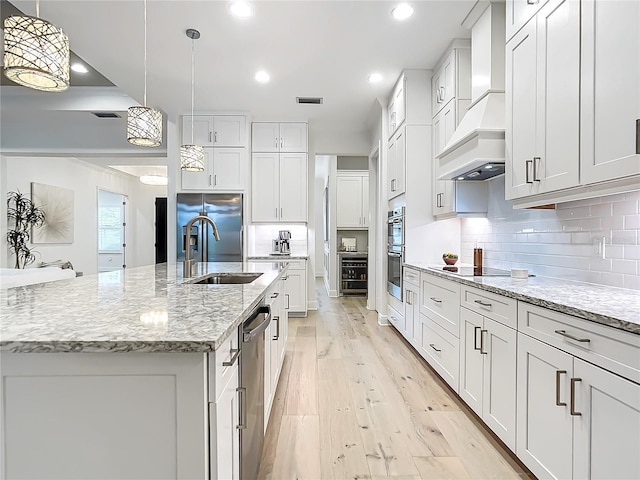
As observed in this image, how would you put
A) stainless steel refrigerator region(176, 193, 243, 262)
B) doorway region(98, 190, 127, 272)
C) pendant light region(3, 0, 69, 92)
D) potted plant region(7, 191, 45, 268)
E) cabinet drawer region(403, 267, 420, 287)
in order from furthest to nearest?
doorway region(98, 190, 127, 272)
potted plant region(7, 191, 45, 268)
stainless steel refrigerator region(176, 193, 243, 262)
cabinet drawer region(403, 267, 420, 287)
pendant light region(3, 0, 69, 92)

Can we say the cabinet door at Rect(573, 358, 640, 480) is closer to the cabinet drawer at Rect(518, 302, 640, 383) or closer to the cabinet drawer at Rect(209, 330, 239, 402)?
the cabinet drawer at Rect(518, 302, 640, 383)

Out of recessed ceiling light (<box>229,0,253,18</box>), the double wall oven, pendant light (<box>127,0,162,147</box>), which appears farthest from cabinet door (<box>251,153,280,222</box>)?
pendant light (<box>127,0,162,147</box>)

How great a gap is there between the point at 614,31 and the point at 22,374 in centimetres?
239

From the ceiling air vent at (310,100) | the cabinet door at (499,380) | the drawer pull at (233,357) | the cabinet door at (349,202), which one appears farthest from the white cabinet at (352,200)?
the drawer pull at (233,357)

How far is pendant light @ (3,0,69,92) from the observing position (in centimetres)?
147

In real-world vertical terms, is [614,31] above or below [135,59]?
below

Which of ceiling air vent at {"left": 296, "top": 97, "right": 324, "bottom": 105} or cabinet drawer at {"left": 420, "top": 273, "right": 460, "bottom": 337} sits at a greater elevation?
ceiling air vent at {"left": 296, "top": 97, "right": 324, "bottom": 105}

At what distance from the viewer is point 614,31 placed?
57.7 inches

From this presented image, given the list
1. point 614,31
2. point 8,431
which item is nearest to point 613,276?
point 614,31

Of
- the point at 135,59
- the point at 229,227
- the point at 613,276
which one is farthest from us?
the point at 229,227

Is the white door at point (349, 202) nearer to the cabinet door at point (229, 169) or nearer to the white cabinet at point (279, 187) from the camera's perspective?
the white cabinet at point (279, 187)

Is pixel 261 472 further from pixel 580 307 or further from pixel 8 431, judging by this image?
pixel 580 307

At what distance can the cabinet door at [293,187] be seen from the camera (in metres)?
5.22

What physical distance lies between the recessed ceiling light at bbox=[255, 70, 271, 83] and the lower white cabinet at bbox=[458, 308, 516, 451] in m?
3.15
